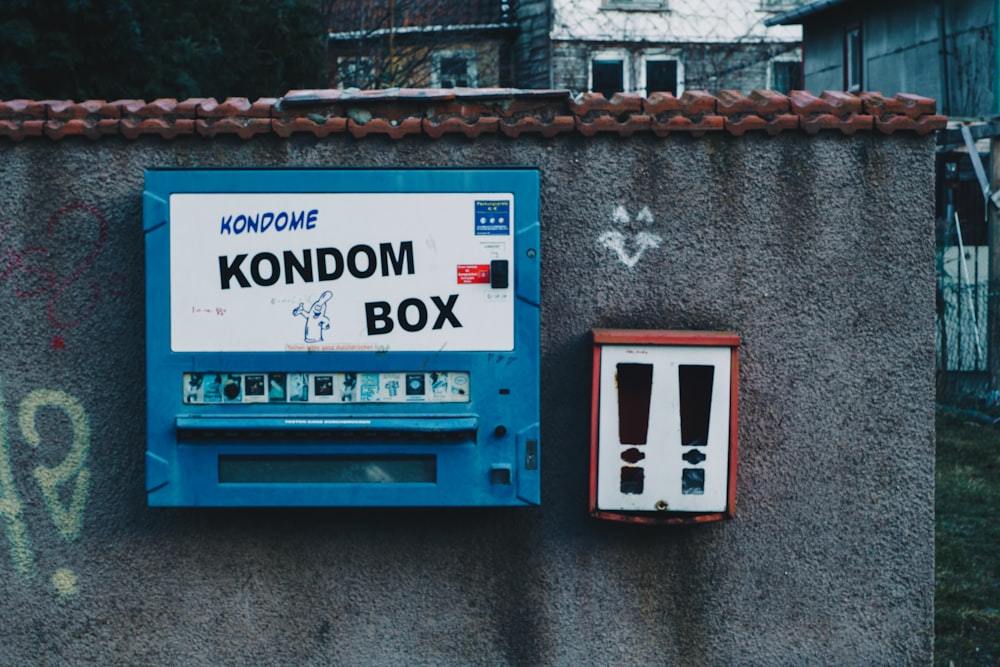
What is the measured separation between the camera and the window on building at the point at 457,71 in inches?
902

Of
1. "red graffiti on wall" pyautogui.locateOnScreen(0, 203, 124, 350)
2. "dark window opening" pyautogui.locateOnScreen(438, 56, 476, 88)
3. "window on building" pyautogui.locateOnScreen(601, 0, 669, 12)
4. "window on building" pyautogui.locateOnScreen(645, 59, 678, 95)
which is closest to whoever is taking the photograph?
"red graffiti on wall" pyautogui.locateOnScreen(0, 203, 124, 350)

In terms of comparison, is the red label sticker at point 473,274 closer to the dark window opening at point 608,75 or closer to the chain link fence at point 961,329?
the chain link fence at point 961,329

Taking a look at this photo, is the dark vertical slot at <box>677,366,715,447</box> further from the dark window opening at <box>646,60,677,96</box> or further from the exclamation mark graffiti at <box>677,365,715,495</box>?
the dark window opening at <box>646,60,677,96</box>

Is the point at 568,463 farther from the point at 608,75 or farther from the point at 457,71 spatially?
the point at 608,75

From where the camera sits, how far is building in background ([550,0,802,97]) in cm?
2333

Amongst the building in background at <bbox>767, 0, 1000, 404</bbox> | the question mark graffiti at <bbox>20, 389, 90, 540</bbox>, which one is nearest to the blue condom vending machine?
the question mark graffiti at <bbox>20, 389, 90, 540</bbox>

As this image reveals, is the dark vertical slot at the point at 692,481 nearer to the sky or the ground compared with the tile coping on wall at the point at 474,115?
nearer to the ground

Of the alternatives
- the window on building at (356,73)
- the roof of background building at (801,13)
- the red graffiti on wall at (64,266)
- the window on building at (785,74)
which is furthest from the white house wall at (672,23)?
the red graffiti on wall at (64,266)

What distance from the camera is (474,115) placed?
4.55 m

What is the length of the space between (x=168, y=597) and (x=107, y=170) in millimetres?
1649

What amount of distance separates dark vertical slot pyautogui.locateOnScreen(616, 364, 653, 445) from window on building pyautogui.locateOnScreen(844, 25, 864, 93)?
677 inches

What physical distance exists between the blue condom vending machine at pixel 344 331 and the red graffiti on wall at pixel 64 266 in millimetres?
396

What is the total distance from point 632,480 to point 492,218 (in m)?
1.07

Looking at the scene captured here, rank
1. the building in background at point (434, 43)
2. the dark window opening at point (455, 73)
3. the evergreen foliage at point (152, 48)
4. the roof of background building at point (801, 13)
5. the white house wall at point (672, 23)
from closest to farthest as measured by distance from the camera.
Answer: the evergreen foliage at point (152, 48)
the building in background at point (434, 43)
the roof of background building at point (801, 13)
the dark window opening at point (455, 73)
the white house wall at point (672, 23)
